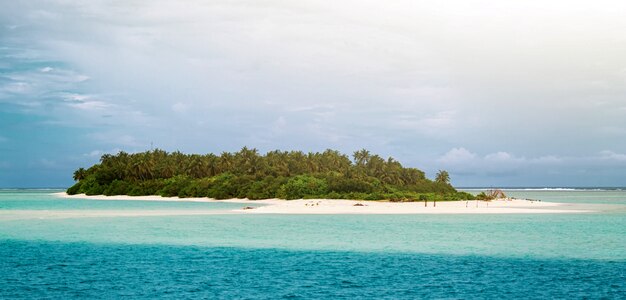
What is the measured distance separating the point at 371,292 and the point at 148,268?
41.7 ft

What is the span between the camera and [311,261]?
1421 inches

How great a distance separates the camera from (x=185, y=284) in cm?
2897

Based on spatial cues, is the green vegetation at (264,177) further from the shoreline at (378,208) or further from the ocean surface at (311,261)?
the ocean surface at (311,261)

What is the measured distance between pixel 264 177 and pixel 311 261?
92.8m

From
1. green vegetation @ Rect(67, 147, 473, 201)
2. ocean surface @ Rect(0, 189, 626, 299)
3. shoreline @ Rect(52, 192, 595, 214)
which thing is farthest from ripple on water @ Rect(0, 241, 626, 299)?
green vegetation @ Rect(67, 147, 473, 201)

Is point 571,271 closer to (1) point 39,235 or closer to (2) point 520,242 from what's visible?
(2) point 520,242

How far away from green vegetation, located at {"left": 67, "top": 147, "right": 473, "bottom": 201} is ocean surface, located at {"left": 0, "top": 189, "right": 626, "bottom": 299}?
52.2 metres

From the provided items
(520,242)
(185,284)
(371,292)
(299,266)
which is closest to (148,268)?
(185,284)

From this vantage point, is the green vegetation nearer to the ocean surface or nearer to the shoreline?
the shoreline

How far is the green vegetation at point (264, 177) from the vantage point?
113 m

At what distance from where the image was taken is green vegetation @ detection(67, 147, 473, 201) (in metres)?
113

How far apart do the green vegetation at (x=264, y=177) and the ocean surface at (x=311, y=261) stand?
5220 cm

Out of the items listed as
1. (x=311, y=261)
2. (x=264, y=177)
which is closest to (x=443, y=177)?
(x=264, y=177)

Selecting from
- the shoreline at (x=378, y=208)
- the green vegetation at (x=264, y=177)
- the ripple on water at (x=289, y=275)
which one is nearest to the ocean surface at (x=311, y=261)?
the ripple on water at (x=289, y=275)
